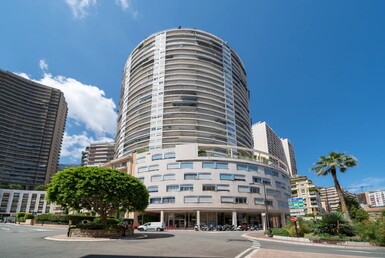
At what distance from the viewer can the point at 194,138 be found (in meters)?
69.4

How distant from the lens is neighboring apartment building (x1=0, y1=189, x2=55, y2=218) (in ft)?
351

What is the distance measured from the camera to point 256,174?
5206cm

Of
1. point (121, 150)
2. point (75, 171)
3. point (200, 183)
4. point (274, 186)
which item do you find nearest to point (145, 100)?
point (121, 150)

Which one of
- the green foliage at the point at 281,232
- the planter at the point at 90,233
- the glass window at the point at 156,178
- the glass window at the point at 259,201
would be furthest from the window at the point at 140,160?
the green foliage at the point at 281,232

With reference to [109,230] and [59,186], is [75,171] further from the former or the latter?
[109,230]

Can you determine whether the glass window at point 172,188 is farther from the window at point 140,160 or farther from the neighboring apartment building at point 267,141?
the neighboring apartment building at point 267,141

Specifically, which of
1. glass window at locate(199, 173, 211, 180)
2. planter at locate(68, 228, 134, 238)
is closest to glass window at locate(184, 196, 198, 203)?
glass window at locate(199, 173, 211, 180)

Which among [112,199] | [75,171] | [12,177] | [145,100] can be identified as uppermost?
[145,100]

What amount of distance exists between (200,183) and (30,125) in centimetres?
12219

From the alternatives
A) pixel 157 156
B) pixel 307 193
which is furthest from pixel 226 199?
pixel 307 193

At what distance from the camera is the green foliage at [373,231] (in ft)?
60.9

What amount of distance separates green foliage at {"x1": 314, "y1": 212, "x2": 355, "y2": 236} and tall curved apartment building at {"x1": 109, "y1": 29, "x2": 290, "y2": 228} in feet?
49.0

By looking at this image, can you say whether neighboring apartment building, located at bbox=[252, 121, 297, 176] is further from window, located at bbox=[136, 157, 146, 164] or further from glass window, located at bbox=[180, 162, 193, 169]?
window, located at bbox=[136, 157, 146, 164]

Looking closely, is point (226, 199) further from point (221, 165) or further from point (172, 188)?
point (172, 188)
